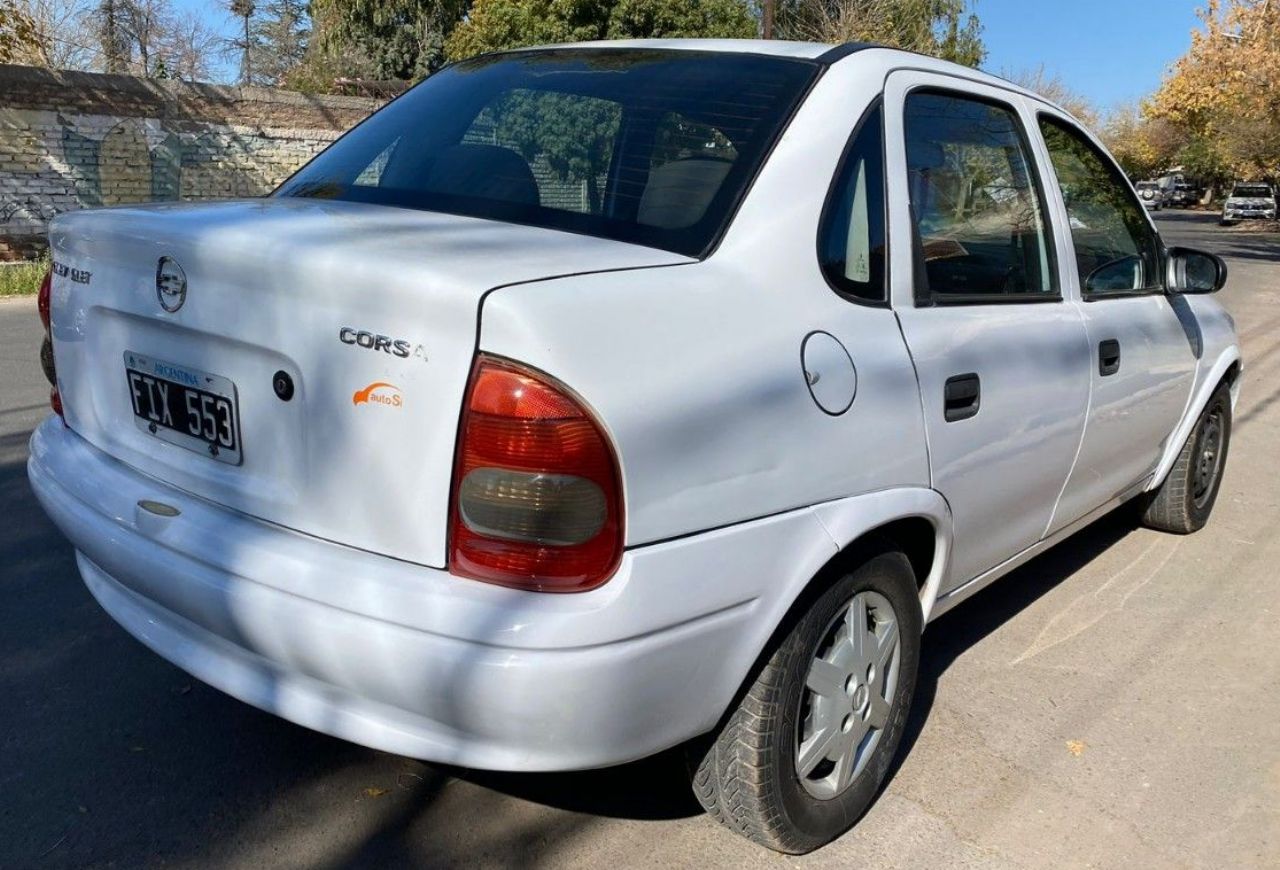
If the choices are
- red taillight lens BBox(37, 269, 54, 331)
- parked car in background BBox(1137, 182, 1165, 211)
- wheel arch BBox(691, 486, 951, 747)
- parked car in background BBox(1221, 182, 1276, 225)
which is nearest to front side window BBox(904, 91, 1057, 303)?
wheel arch BBox(691, 486, 951, 747)

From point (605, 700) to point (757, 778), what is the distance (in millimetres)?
591

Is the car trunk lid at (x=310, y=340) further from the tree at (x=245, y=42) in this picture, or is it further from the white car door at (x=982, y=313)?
Result: the tree at (x=245, y=42)

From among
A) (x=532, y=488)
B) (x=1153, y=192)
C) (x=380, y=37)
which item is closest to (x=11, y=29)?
(x=380, y=37)

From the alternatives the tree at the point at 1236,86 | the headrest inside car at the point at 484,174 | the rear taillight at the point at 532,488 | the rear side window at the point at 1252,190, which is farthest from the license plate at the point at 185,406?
the rear side window at the point at 1252,190

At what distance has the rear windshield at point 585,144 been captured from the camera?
265 centimetres

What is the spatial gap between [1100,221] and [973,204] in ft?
3.25

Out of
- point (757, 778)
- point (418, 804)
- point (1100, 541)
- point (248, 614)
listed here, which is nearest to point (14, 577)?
point (418, 804)

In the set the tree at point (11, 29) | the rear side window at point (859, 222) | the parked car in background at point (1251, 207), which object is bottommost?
the parked car in background at point (1251, 207)

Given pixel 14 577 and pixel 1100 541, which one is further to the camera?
pixel 1100 541

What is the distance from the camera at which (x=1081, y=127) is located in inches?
162

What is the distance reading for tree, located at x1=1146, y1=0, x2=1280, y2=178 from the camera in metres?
28.5

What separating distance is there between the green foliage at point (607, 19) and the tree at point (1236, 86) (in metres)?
12.4

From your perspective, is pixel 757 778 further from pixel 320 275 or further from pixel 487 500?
pixel 320 275

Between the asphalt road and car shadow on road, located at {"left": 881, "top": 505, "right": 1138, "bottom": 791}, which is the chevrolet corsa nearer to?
the asphalt road
